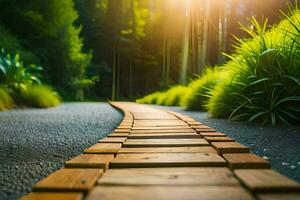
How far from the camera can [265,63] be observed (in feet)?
10.2

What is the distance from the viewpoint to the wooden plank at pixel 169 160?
48.9 inches

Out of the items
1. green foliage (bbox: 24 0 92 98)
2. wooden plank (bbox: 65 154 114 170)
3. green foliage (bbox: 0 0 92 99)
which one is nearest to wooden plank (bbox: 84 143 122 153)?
wooden plank (bbox: 65 154 114 170)

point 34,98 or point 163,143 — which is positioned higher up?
point 34,98

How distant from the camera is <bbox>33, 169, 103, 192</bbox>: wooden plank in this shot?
0.91 meters

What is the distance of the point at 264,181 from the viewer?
95cm

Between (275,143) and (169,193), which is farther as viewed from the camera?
(275,143)

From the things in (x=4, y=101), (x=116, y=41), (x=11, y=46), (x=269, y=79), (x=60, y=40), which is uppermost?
(x=116, y=41)

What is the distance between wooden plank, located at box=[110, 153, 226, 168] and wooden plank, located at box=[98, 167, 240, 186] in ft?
0.18

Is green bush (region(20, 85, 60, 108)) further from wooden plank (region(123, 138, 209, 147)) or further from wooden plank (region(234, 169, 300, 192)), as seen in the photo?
wooden plank (region(234, 169, 300, 192))

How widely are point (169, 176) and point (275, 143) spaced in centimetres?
116

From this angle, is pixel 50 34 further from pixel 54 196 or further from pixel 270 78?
pixel 54 196

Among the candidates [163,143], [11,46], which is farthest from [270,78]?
[11,46]

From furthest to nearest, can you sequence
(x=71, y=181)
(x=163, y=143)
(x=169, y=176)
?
(x=163, y=143)
(x=169, y=176)
(x=71, y=181)

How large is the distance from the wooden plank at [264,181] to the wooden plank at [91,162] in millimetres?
503
